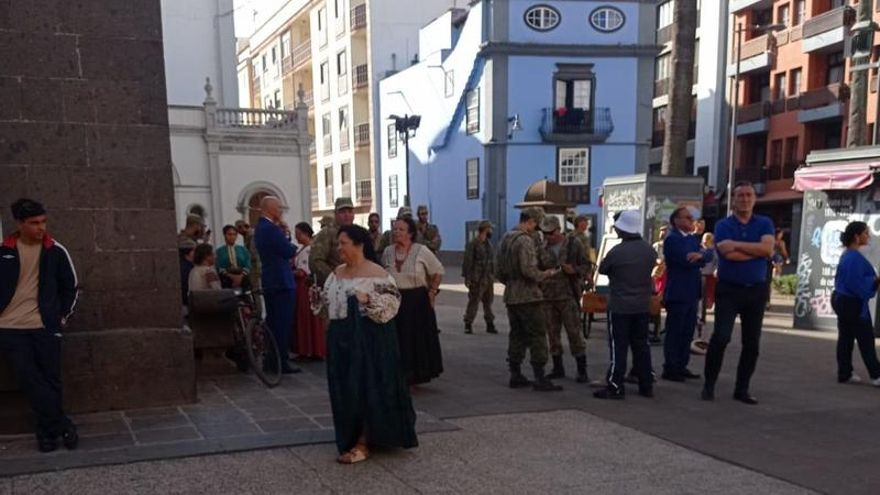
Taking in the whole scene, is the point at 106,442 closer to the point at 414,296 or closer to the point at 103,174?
the point at 103,174

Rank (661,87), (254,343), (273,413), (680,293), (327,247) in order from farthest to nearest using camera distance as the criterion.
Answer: (661,87) → (680,293) → (327,247) → (254,343) → (273,413)

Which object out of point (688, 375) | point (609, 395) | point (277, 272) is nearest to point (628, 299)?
point (609, 395)

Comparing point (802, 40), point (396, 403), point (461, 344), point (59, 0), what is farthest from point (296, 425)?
point (802, 40)

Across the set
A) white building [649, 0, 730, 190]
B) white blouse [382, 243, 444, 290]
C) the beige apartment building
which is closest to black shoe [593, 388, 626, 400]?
white blouse [382, 243, 444, 290]

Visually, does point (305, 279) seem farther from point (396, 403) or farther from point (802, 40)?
Answer: point (802, 40)

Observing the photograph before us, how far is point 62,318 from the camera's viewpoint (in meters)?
4.97

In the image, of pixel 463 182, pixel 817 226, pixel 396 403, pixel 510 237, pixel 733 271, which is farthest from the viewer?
pixel 463 182

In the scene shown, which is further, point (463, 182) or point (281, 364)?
point (463, 182)

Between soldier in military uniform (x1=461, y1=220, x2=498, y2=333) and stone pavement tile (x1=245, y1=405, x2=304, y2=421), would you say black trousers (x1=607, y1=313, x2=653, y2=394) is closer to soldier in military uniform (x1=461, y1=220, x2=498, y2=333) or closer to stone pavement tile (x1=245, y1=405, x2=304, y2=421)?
stone pavement tile (x1=245, y1=405, x2=304, y2=421)

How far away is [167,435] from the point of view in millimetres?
5188

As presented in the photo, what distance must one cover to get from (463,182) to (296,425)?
26219 millimetres

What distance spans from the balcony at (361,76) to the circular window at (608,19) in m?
13.6

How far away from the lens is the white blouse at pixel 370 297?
15.2 ft

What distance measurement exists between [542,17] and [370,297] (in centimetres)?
2587
